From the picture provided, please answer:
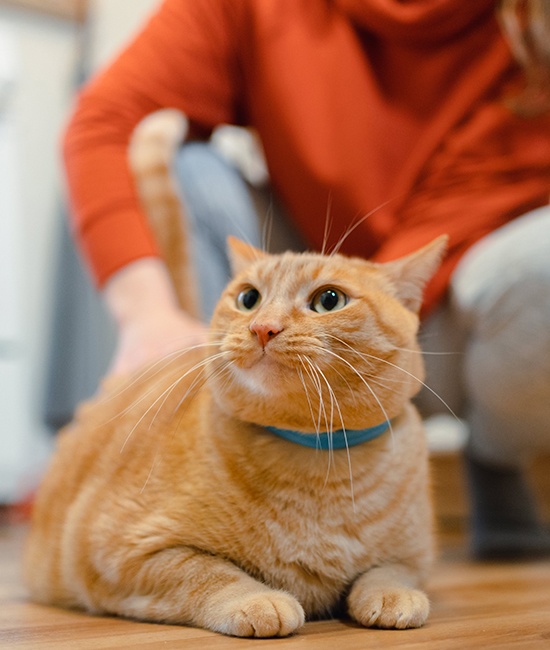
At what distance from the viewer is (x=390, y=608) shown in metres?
0.70

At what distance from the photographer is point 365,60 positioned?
4.49 feet

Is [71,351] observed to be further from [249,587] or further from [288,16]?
[249,587]

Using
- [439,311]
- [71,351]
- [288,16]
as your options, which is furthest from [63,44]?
[439,311]

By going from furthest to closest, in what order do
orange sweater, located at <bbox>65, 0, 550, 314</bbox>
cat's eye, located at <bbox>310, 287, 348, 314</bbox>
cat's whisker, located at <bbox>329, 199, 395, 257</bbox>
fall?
orange sweater, located at <bbox>65, 0, 550, 314</bbox>
cat's whisker, located at <bbox>329, 199, 395, 257</bbox>
cat's eye, located at <bbox>310, 287, 348, 314</bbox>

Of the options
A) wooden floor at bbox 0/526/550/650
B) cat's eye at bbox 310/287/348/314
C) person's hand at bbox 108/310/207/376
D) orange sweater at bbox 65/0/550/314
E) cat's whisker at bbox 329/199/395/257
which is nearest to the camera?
wooden floor at bbox 0/526/550/650

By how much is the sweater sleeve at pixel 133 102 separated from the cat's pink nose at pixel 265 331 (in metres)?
0.60

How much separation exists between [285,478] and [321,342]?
0.61ft

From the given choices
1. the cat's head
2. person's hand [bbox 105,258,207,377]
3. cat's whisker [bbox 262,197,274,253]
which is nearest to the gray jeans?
cat's whisker [bbox 262,197,274,253]

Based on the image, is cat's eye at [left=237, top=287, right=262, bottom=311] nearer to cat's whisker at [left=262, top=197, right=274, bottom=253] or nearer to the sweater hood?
cat's whisker at [left=262, top=197, right=274, bottom=253]

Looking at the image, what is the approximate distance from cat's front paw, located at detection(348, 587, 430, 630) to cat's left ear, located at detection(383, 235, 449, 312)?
37 cm

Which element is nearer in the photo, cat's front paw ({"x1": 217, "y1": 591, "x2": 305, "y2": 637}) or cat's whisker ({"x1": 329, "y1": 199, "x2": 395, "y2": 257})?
cat's front paw ({"x1": 217, "y1": 591, "x2": 305, "y2": 637})

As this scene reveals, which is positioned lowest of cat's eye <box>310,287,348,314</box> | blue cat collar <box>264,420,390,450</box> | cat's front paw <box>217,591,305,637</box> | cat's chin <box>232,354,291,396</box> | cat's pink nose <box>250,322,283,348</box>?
cat's front paw <box>217,591,305,637</box>

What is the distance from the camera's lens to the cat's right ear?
95 centimetres

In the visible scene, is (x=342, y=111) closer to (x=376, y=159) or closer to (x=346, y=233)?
(x=376, y=159)
